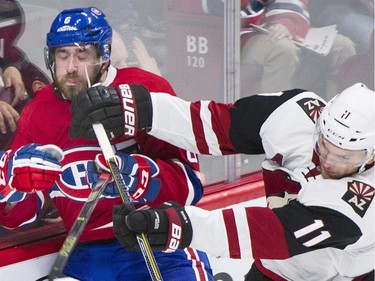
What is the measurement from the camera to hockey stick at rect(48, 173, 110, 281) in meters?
2.80

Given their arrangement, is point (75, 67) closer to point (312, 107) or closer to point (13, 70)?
point (13, 70)

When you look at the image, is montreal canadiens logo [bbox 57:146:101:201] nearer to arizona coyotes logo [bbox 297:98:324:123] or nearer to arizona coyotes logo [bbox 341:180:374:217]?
arizona coyotes logo [bbox 297:98:324:123]

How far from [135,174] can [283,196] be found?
15.1 inches

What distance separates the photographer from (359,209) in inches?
101

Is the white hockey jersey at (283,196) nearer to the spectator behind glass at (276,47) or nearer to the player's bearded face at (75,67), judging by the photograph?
the player's bearded face at (75,67)

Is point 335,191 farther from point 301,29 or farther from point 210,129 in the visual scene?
point 301,29

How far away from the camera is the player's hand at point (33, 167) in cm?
277

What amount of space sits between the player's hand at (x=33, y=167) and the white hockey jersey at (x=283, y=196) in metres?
0.27

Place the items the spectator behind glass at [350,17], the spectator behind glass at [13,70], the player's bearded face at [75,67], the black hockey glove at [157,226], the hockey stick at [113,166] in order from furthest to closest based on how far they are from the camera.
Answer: the spectator behind glass at [350,17] < the spectator behind glass at [13,70] < the player's bearded face at [75,67] < the hockey stick at [113,166] < the black hockey glove at [157,226]

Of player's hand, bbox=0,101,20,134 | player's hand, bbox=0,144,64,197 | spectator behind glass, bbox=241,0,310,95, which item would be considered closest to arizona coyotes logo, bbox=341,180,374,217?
player's hand, bbox=0,144,64,197

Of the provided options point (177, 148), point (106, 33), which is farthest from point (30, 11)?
point (177, 148)

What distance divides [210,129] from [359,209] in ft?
1.66

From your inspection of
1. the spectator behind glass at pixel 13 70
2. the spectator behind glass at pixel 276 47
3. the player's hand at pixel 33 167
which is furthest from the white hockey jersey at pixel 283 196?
the spectator behind glass at pixel 276 47

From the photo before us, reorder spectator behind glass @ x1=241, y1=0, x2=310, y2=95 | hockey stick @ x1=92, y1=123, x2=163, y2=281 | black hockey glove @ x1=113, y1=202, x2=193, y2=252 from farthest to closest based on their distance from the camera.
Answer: spectator behind glass @ x1=241, y1=0, x2=310, y2=95, hockey stick @ x1=92, y1=123, x2=163, y2=281, black hockey glove @ x1=113, y1=202, x2=193, y2=252
